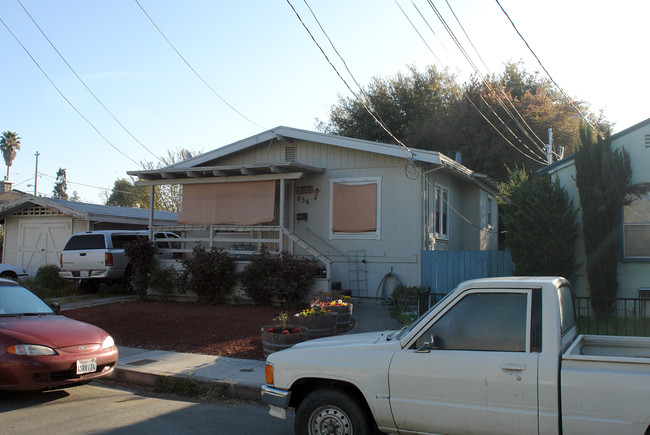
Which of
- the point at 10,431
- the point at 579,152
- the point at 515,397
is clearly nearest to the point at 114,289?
the point at 10,431

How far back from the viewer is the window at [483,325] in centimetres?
412

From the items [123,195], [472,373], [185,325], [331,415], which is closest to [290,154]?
[185,325]

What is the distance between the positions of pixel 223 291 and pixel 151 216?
11.5 ft

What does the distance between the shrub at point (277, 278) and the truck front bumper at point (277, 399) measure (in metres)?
7.62

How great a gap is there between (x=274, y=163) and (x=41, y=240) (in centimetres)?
1288

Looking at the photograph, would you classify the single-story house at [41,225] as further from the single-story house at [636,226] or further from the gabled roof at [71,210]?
the single-story house at [636,226]

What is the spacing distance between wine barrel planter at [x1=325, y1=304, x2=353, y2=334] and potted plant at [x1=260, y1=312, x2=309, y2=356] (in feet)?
4.40

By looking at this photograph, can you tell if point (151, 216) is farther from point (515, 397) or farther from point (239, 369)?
point (515, 397)

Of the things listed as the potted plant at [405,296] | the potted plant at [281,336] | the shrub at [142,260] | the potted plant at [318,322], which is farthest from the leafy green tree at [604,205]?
the shrub at [142,260]

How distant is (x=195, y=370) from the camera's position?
7812 mm

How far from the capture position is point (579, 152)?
11.3 m

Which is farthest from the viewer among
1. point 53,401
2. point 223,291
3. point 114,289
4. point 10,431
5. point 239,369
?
point 114,289

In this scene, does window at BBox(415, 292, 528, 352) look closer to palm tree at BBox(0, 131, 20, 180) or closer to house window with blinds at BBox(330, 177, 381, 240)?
Answer: house window with blinds at BBox(330, 177, 381, 240)

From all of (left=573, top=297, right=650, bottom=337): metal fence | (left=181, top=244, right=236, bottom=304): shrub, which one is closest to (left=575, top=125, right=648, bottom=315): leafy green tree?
(left=573, top=297, right=650, bottom=337): metal fence
